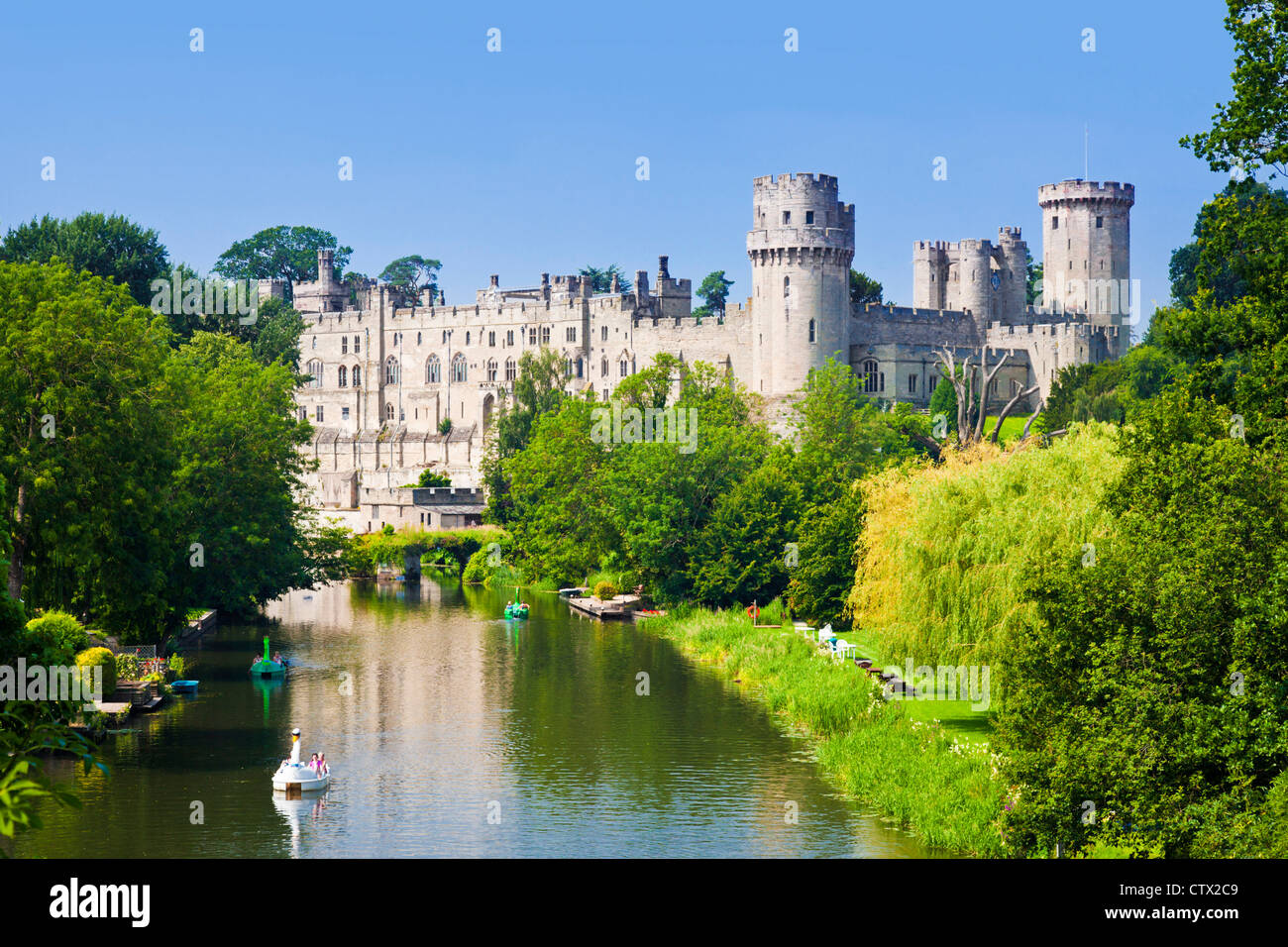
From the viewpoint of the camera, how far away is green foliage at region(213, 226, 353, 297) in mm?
112250

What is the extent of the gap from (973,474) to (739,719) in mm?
6104

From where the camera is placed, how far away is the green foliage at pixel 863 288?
89.6m

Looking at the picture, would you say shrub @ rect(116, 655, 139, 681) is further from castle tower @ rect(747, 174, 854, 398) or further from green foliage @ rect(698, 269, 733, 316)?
green foliage @ rect(698, 269, 733, 316)

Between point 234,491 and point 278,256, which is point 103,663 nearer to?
point 234,491

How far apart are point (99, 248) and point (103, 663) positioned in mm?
32571

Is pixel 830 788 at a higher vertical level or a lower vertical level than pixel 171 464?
lower

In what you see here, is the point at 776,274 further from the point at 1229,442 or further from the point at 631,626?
the point at 1229,442

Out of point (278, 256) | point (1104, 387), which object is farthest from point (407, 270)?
point (1104, 387)

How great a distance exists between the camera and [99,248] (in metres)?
56.4

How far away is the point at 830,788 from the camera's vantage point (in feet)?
73.9

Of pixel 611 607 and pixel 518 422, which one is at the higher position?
pixel 518 422

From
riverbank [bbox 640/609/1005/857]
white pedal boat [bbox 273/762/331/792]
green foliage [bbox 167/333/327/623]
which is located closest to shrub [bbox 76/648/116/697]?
white pedal boat [bbox 273/762/331/792]

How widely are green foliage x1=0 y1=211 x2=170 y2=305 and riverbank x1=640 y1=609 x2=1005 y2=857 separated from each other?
30974 millimetres

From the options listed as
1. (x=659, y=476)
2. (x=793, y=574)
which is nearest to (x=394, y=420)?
(x=659, y=476)
